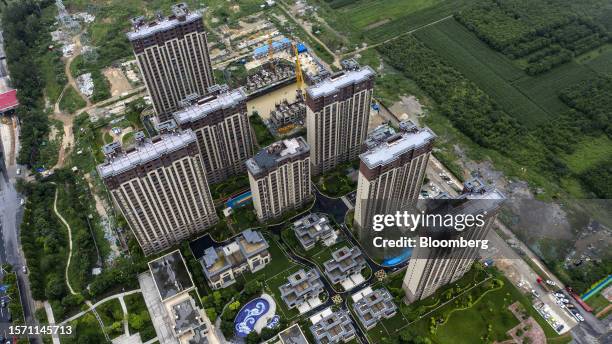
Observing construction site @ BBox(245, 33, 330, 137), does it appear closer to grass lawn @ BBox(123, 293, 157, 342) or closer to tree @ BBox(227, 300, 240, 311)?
tree @ BBox(227, 300, 240, 311)

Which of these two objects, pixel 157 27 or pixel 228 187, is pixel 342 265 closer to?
pixel 228 187

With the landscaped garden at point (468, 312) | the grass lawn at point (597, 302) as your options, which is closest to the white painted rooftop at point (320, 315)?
the landscaped garden at point (468, 312)

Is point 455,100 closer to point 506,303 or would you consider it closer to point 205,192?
point 506,303

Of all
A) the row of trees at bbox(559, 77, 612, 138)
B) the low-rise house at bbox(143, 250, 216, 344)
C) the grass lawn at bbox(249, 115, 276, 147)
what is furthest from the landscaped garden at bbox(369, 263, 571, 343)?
the row of trees at bbox(559, 77, 612, 138)

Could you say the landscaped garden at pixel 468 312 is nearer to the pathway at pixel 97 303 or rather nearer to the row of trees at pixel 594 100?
the pathway at pixel 97 303

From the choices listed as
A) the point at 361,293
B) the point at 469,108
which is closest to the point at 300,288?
the point at 361,293

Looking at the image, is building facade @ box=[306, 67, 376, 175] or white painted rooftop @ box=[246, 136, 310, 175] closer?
white painted rooftop @ box=[246, 136, 310, 175]
